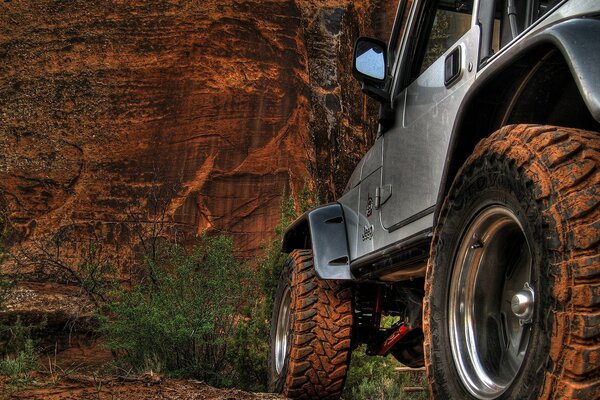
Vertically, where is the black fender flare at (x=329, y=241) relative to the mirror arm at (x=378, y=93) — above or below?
below

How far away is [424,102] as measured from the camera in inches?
132

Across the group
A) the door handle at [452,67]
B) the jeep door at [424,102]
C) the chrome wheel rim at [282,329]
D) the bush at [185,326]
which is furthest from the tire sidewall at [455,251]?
the bush at [185,326]

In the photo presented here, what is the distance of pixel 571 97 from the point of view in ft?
7.56

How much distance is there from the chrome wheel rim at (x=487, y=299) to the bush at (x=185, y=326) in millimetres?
3498

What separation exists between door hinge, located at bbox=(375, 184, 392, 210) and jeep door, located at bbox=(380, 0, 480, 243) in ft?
0.08

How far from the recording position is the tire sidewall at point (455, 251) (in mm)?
1803

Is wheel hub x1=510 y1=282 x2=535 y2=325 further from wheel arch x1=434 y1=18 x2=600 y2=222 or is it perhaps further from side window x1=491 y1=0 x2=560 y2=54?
side window x1=491 y1=0 x2=560 y2=54

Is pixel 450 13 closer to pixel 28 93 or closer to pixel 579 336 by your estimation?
pixel 579 336

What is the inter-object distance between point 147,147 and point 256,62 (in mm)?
2359

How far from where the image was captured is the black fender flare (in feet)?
14.8

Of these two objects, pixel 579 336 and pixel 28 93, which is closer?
pixel 579 336

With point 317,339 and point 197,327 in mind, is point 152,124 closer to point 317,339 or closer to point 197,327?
point 197,327

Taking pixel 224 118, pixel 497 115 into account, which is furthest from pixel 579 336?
pixel 224 118

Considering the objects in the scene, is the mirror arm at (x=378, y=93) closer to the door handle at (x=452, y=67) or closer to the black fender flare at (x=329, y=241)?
the door handle at (x=452, y=67)
